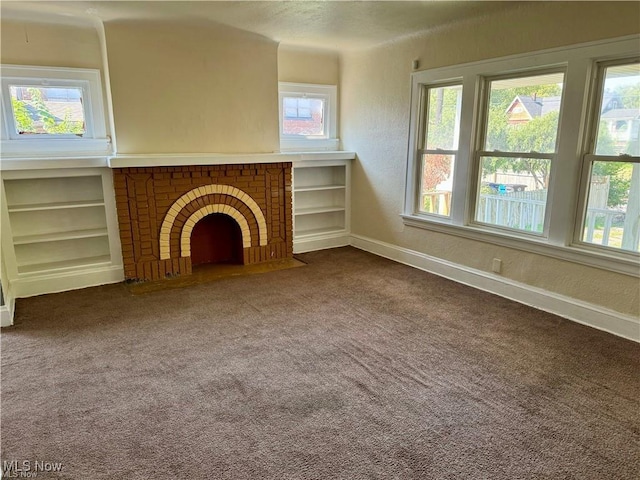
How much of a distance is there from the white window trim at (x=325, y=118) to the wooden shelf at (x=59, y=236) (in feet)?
7.70

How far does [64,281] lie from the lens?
13.2ft

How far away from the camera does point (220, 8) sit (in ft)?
11.4

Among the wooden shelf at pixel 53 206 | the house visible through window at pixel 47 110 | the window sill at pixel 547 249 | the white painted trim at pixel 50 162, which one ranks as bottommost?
the window sill at pixel 547 249

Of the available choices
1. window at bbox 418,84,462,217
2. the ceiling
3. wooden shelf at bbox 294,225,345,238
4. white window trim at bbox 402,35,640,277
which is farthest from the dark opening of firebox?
white window trim at bbox 402,35,640,277

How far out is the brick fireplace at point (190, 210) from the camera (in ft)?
13.5

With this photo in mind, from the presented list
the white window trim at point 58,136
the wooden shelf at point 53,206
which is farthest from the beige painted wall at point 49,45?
the wooden shelf at point 53,206

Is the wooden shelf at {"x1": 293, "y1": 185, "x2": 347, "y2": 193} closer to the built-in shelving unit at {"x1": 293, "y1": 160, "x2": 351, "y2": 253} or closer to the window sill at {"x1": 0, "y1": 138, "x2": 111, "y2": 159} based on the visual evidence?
the built-in shelving unit at {"x1": 293, "y1": 160, "x2": 351, "y2": 253}

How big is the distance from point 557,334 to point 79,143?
4615 millimetres

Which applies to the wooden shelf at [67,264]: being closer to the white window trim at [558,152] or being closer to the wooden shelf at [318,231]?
the wooden shelf at [318,231]

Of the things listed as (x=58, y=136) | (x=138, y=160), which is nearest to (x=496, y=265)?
(x=138, y=160)

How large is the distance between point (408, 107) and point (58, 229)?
3859 millimetres

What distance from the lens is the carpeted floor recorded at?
1.89 m

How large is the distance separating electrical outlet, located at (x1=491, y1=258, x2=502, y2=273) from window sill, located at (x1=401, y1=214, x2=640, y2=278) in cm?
15

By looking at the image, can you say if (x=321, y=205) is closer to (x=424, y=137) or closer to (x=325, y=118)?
(x=325, y=118)
